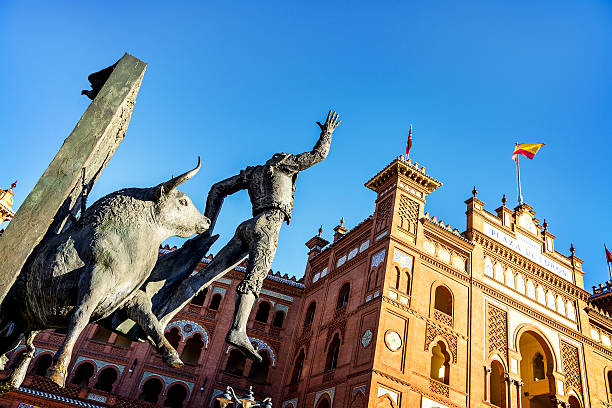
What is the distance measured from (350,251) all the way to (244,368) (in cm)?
697

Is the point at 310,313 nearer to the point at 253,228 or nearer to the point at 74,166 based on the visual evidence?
the point at 253,228

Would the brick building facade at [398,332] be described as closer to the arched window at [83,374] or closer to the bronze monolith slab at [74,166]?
the arched window at [83,374]

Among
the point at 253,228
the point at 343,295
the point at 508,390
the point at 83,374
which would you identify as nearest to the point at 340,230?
the point at 343,295

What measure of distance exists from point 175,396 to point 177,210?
2012 cm

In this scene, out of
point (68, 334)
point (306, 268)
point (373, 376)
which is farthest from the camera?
point (306, 268)

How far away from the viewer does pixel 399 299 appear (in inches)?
677

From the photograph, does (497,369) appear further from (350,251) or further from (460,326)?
(350,251)

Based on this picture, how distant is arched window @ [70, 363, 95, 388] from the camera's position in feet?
66.8

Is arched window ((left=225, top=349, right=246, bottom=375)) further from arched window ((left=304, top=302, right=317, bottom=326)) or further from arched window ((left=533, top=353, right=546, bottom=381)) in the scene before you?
arched window ((left=533, top=353, right=546, bottom=381))

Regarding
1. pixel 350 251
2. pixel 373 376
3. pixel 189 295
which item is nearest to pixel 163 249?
pixel 350 251

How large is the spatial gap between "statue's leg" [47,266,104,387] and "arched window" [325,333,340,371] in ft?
54.0

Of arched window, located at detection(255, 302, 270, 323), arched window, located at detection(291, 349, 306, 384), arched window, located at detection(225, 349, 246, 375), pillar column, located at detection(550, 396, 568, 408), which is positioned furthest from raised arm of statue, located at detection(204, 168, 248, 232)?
arched window, located at detection(255, 302, 270, 323)

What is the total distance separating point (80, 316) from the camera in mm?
2283

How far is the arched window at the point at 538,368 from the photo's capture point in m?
20.1
